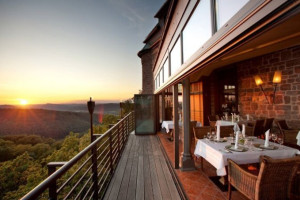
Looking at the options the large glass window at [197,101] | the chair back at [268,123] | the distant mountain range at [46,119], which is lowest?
the distant mountain range at [46,119]

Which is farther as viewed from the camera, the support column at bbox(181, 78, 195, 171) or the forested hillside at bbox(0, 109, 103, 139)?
the forested hillside at bbox(0, 109, 103, 139)

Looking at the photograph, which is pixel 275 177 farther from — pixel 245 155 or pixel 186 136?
pixel 186 136

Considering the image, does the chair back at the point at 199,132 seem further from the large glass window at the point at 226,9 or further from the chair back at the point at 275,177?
the large glass window at the point at 226,9

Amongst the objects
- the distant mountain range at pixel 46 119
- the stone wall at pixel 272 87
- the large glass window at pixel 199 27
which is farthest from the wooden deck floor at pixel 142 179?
the distant mountain range at pixel 46 119

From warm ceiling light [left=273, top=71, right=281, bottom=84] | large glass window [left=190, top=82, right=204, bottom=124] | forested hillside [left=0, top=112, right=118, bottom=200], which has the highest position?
warm ceiling light [left=273, top=71, right=281, bottom=84]

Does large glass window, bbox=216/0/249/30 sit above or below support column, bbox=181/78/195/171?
above

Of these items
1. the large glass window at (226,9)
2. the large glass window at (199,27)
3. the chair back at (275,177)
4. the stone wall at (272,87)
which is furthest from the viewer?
the stone wall at (272,87)

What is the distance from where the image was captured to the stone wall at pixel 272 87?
4.72m

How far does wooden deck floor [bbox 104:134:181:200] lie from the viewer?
2853mm

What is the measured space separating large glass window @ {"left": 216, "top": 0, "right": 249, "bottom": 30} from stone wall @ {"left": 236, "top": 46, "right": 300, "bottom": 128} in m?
4.96

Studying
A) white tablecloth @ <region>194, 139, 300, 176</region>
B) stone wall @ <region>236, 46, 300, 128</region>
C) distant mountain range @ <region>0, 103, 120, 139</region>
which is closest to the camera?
white tablecloth @ <region>194, 139, 300, 176</region>

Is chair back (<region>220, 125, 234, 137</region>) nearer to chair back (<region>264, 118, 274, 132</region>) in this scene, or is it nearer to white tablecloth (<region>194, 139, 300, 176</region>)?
white tablecloth (<region>194, 139, 300, 176</region>)

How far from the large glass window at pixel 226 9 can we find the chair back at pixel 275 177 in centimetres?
162

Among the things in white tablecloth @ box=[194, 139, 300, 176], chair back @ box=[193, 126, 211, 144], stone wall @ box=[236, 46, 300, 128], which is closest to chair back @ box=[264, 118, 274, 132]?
stone wall @ box=[236, 46, 300, 128]
